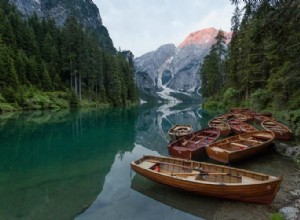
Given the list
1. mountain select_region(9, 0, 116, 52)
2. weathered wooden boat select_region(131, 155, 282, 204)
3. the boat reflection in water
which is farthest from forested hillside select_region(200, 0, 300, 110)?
mountain select_region(9, 0, 116, 52)

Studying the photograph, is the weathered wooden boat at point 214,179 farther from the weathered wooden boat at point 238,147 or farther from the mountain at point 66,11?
the mountain at point 66,11

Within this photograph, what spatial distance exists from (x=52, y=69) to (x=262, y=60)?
42.9 metres

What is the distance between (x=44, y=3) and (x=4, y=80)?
345 feet

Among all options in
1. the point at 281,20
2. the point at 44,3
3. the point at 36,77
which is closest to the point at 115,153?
the point at 281,20

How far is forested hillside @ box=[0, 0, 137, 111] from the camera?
140 feet

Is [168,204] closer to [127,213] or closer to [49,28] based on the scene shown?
[127,213]

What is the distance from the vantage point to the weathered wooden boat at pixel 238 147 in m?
11.5

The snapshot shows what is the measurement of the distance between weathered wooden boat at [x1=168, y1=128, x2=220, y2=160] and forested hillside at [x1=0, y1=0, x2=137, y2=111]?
32106 millimetres

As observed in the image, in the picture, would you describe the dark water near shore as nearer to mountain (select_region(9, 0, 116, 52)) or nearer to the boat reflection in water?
the boat reflection in water

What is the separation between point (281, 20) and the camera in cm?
870

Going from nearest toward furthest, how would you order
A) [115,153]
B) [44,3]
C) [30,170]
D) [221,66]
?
[30,170]
[115,153]
[221,66]
[44,3]

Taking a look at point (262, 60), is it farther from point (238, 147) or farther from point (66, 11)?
point (66, 11)

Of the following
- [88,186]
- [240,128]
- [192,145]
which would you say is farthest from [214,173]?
[240,128]

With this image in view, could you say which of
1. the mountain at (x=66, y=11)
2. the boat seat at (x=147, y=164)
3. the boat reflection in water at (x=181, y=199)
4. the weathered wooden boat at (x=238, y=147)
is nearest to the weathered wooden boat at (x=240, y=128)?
the weathered wooden boat at (x=238, y=147)
